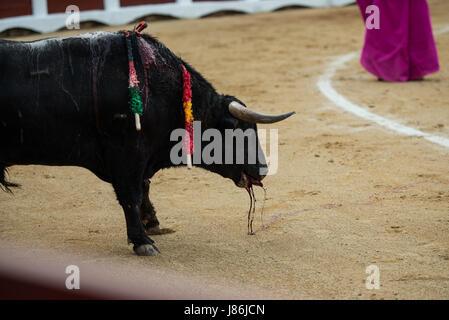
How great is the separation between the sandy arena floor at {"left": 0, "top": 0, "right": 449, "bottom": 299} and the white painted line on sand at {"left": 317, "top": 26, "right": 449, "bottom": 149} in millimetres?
90

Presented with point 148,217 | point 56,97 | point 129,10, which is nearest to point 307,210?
point 148,217

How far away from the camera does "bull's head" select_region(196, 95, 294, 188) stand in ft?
11.0

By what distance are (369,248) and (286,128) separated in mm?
2691

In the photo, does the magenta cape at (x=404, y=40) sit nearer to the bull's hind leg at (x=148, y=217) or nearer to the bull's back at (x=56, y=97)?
the bull's hind leg at (x=148, y=217)

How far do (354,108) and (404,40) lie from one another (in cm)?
141

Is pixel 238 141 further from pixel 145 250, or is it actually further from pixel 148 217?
pixel 145 250

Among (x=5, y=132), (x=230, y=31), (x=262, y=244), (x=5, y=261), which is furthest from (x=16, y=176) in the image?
(x=230, y=31)

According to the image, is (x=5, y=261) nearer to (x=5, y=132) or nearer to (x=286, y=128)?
(x=5, y=132)

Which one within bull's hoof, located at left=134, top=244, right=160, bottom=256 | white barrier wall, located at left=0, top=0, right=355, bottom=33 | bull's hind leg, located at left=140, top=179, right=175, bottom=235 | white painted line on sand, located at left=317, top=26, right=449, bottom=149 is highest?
white barrier wall, located at left=0, top=0, right=355, bottom=33

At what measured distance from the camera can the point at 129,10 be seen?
12.2 metres

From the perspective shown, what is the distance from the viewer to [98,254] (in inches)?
126

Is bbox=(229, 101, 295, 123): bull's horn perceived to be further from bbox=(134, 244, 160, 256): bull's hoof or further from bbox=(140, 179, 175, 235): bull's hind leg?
bbox=(134, 244, 160, 256): bull's hoof

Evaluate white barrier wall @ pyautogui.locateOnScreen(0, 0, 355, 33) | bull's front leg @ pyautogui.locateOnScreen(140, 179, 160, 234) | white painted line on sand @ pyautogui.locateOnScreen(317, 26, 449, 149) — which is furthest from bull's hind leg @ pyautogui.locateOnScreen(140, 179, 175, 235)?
white barrier wall @ pyautogui.locateOnScreen(0, 0, 355, 33)

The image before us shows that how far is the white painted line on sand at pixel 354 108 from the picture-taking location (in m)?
5.41
